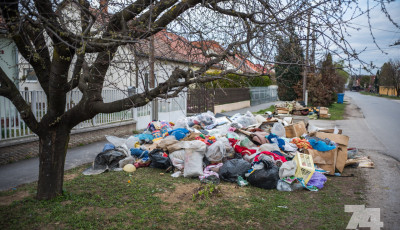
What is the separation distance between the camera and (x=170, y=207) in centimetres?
446

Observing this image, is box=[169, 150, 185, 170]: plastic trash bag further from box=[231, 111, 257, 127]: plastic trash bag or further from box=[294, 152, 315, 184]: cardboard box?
box=[231, 111, 257, 127]: plastic trash bag

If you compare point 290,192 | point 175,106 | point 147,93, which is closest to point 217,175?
point 290,192

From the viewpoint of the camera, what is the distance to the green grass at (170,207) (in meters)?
3.88

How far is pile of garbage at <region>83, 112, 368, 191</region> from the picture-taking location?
5.59 metres

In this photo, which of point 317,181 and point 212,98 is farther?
point 212,98

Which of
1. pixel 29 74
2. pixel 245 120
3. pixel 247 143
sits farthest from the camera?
pixel 245 120

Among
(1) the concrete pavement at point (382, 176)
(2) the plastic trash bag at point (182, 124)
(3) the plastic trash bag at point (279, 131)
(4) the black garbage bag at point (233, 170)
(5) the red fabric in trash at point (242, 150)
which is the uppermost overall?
(2) the plastic trash bag at point (182, 124)

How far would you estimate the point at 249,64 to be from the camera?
16.1 feet

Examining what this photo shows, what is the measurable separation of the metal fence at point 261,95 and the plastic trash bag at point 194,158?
21.0 metres

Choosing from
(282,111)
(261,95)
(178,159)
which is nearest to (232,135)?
(178,159)

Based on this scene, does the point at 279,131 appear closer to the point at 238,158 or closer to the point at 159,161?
the point at 238,158

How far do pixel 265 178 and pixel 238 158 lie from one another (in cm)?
129

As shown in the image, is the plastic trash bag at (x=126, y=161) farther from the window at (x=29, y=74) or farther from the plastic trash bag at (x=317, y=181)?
the plastic trash bag at (x=317, y=181)

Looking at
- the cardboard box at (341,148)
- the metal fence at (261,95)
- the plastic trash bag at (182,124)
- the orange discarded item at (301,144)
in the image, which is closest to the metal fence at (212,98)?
the metal fence at (261,95)
